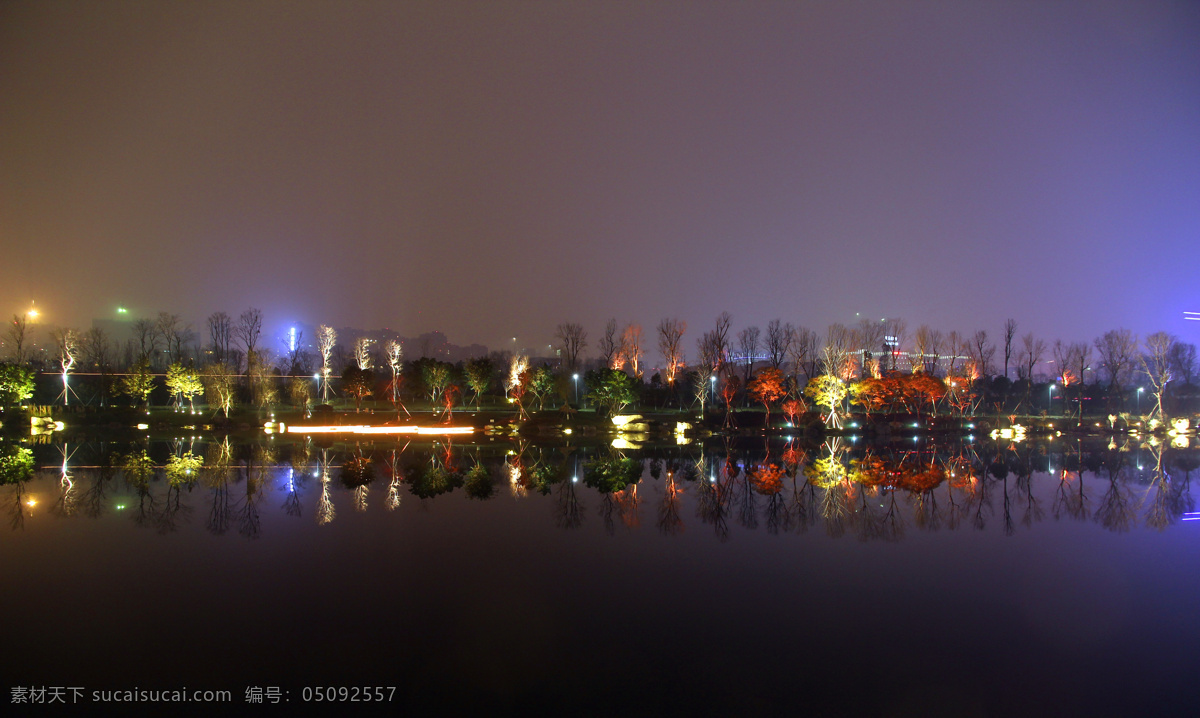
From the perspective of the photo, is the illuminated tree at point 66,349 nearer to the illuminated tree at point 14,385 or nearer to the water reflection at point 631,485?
the illuminated tree at point 14,385

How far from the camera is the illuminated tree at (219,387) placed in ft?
135

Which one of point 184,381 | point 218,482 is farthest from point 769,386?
point 184,381

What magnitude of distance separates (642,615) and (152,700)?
5.41 m

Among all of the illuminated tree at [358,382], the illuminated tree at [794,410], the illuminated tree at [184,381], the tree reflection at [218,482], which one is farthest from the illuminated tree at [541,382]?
the illuminated tree at [184,381]

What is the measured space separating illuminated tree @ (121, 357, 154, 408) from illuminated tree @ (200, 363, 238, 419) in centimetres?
318

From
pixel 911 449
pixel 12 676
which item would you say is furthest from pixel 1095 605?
pixel 911 449

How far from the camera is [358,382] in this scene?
43219mm

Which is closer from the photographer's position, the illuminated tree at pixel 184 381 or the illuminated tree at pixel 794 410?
the illuminated tree at pixel 184 381

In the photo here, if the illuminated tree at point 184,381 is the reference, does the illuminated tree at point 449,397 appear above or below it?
below

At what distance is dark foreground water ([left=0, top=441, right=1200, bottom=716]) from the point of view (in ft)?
21.8

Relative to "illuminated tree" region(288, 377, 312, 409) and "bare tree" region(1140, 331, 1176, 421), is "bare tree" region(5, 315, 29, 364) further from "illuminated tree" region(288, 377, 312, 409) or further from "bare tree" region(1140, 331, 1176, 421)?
"bare tree" region(1140, 331, 1176, 421)

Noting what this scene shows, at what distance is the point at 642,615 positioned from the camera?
27.9 ft

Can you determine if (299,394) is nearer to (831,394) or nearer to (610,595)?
(831,394)

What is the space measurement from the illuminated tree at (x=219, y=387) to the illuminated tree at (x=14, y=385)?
30.6ft
